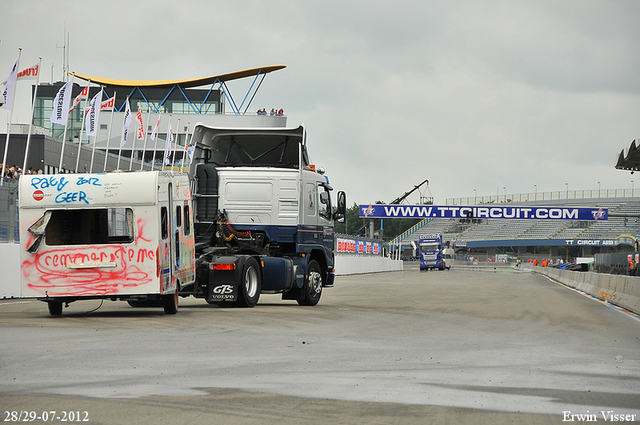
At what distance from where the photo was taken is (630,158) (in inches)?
1141


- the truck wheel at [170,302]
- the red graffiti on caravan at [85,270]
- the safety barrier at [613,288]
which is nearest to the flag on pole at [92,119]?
the truck wheel at [170,302]

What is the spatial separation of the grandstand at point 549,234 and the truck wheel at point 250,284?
81913 millimetres

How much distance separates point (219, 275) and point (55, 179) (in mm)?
4074

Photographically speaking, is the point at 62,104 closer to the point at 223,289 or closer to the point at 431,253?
the point at 223,289

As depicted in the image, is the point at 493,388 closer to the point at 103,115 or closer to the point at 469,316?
the point at 469,316

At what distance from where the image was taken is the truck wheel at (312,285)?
17.8 m

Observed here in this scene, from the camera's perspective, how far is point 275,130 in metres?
17.2

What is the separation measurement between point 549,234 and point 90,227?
3845 inches

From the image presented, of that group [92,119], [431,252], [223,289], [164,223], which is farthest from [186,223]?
[431,252]

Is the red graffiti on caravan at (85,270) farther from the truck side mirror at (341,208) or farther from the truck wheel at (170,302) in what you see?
the truck side mirror at (341,208)

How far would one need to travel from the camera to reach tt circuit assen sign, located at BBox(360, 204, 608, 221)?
81.0 meters

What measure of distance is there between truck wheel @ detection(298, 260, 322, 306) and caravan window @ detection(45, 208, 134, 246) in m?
5.28

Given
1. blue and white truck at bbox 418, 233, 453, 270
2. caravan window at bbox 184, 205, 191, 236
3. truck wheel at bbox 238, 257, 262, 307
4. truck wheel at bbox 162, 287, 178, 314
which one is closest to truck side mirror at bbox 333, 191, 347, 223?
truck wheel at bbox 238, 257, 262, 307

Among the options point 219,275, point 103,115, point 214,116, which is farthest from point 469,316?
point 103,115
